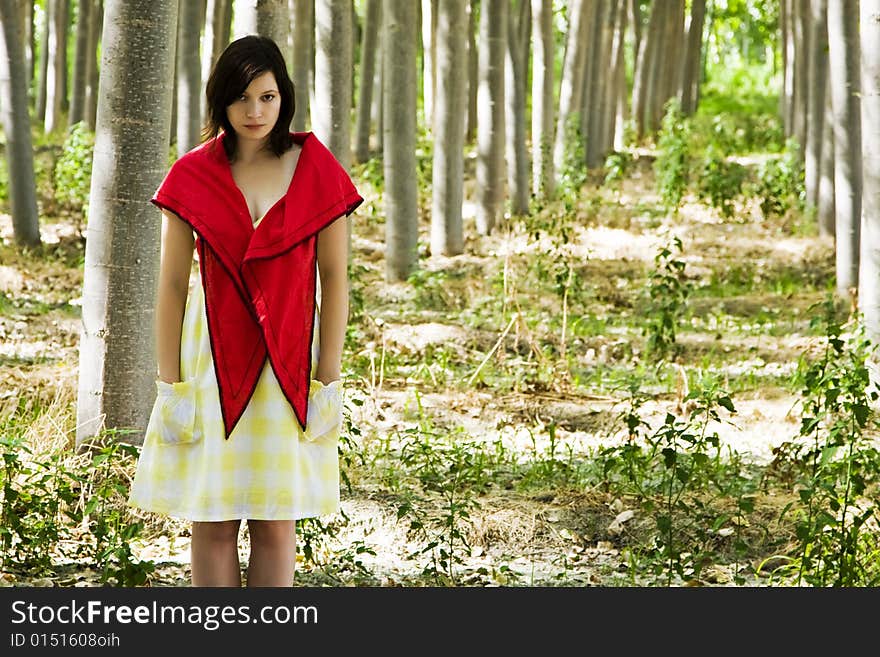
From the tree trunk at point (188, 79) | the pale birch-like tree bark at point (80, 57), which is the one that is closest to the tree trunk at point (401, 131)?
the tree trunk at point (188, 79)

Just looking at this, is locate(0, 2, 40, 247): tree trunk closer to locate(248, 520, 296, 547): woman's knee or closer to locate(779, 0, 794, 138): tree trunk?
locate(248, 520, 296, 547): woman's knee

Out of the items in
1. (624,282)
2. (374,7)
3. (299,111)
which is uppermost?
(374,7)

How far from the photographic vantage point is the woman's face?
3.39m

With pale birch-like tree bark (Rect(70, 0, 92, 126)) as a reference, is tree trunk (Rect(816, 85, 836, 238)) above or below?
below

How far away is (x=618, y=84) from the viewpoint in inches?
984

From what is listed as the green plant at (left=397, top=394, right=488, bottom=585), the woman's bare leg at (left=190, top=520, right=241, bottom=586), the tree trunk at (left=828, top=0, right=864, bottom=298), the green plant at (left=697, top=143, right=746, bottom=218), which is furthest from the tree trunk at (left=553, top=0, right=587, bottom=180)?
the woman's bare leg at (left=190, top=520, right=241, bottom=586)

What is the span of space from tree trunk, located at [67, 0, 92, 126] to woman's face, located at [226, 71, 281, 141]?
16.6 m

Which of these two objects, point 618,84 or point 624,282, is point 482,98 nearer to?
point 624,282

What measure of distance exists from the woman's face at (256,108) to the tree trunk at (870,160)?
503 centimetres

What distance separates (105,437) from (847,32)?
25.0ft

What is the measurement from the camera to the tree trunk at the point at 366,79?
59.3 feet

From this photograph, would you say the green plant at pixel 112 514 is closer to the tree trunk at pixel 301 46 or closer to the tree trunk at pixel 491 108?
the tree trunk at pixel 301 46

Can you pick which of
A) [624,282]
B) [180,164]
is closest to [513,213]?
[624,282]

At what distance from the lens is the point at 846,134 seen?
35.3ft
